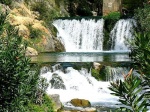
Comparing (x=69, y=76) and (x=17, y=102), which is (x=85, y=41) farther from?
(x=17, y=102)

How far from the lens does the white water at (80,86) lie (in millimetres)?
16891

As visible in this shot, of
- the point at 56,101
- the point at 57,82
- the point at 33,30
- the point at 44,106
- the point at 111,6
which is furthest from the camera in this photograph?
the point at 111,6

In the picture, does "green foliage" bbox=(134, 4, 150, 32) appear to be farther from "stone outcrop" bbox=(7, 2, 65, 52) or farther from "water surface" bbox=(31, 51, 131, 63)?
"stone outcrop" bbox=(7, 2, 65, 52)

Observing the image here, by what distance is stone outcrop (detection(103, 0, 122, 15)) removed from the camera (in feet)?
119

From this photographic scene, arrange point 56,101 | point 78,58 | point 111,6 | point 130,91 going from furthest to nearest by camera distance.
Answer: point 111,6, point 78,58, point 56,101, point 130,91

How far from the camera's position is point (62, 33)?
3183cm

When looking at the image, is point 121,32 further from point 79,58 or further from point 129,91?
point 129,91

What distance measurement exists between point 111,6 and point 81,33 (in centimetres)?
646

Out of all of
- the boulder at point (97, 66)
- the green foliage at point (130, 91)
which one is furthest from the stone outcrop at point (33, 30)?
the green foliage at point (130, 91)

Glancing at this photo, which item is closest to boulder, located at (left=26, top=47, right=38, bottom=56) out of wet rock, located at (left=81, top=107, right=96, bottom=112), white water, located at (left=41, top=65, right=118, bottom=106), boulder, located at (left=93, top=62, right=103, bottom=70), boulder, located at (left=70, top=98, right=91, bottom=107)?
white water, located at (left=41, top=65, right=118, bottom=106)

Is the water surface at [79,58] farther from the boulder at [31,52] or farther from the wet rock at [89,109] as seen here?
the wet rock at [89,109]

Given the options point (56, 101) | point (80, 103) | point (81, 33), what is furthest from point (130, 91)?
point (81, 33)

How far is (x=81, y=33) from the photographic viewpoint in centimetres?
3175

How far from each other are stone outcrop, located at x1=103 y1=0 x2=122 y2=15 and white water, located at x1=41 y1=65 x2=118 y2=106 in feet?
59.0
